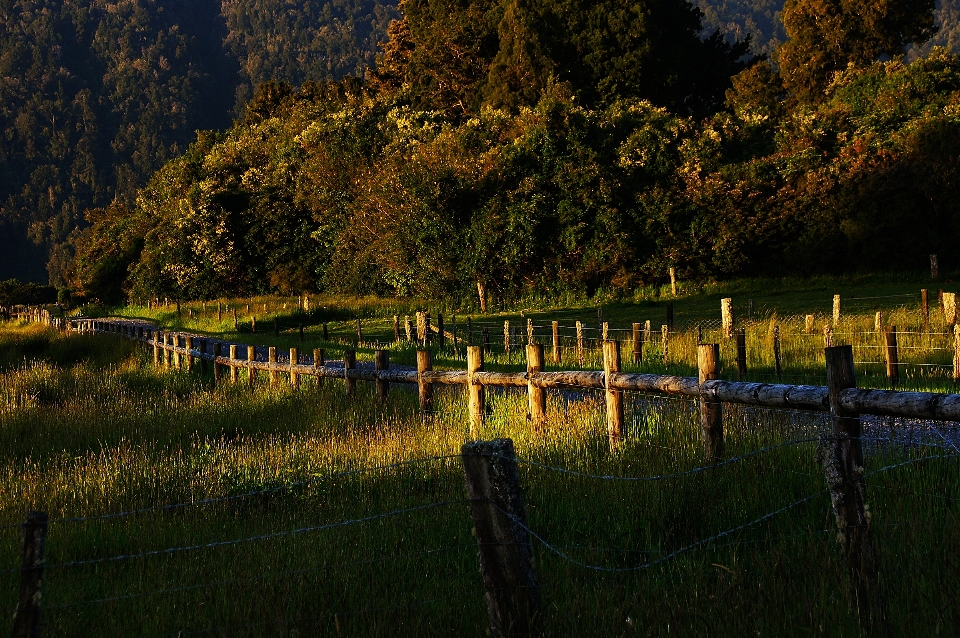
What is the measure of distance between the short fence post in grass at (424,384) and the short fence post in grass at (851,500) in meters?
7.34

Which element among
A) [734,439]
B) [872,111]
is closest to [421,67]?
[872,111]

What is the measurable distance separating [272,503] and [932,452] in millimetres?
5903

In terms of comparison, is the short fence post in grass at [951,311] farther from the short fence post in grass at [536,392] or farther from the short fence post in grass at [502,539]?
the short fence post in grass at [502,539]

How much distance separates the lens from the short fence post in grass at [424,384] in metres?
12.2

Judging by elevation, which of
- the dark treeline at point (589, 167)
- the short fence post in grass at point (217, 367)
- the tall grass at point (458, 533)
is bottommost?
the tall grass at point (458, 533)

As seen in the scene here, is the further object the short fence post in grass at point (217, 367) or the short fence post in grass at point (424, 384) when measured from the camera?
the short fence post in grass at point (217, 367)

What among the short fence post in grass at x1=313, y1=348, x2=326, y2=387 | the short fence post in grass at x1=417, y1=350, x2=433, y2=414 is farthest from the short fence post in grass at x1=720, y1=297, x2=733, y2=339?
the short fence post in grass at x1=417, y1=350, x2=433, y2=414

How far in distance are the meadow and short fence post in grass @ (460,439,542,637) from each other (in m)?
0.36

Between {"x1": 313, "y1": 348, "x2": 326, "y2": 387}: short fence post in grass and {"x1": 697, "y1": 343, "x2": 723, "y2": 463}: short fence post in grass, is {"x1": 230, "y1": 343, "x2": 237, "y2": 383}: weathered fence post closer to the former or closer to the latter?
{"x1": 313, "y1": 348, "x2": 326, "y2": 387}: short fence post in grass

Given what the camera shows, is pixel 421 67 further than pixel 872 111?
Yes

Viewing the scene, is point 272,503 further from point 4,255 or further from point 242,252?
point 4,255

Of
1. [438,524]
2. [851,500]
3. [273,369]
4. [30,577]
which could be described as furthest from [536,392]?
[273,369]

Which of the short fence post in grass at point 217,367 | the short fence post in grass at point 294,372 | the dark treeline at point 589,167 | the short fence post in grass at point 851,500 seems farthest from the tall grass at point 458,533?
the dark treeline at point 589,167

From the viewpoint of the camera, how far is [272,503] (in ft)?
26.6
